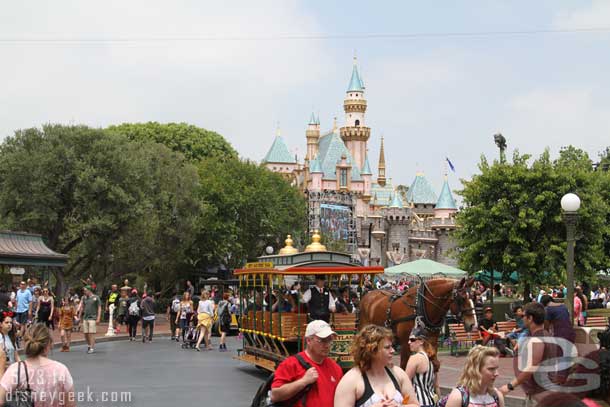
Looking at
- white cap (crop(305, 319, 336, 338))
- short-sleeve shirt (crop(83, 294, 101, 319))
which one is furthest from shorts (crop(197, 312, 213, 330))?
white cap (crop(305, 319, 336, 338))

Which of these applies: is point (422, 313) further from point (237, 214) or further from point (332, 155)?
point (332, 155)

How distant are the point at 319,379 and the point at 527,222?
28435 millimetres

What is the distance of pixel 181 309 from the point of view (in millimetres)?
29234

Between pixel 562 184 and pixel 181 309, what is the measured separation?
15252 millimetres

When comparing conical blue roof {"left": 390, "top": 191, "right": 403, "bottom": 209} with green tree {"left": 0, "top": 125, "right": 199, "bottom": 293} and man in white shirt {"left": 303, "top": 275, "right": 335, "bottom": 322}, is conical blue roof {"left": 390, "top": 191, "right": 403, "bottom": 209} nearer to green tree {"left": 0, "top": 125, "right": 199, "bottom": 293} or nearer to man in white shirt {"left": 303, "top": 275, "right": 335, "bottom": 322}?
green tree {"left": 0, "top": 125, "right": 199, "bottom": 293}

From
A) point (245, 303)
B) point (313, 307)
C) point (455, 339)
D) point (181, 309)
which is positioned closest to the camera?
point (313, 307)

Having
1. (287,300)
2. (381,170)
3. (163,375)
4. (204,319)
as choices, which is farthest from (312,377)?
(381,170)

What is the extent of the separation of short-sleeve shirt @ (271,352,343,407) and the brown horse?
6325 millimetres

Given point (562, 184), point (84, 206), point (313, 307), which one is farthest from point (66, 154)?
point (313, 307)

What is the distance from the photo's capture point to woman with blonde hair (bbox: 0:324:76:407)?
7.43 m

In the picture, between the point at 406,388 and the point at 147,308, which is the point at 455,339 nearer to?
the point at 147,308

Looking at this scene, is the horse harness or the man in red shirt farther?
the horse harness

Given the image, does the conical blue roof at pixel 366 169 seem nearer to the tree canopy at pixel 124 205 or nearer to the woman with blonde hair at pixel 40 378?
the tree canopy at pixel 124 205

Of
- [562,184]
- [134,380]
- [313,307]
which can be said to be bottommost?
[134,380]
